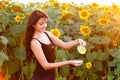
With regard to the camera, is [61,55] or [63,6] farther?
[63,6]

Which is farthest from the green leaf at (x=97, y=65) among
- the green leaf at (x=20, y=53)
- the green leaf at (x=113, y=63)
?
the green leaf at (x=20, y=53)

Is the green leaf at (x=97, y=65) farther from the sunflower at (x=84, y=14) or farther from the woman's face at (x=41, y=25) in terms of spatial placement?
the woman's face at (x=41, y=25)

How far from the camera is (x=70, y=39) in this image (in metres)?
5.06

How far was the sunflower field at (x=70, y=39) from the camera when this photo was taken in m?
5.02

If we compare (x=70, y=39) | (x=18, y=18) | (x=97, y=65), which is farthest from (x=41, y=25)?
(x=97, y=65)

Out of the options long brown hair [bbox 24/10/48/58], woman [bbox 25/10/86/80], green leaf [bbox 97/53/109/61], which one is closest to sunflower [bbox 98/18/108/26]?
green leaf [bbox 97/53/109/61]

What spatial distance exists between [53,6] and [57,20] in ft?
1.63

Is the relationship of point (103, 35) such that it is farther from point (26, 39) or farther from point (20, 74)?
point (26, 39)

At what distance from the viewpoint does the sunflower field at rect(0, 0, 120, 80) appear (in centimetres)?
502

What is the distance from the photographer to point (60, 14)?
204 inches

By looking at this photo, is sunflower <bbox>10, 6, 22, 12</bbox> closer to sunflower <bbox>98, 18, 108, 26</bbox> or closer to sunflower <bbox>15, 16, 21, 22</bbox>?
sunflower <bbox>15, 16, 21, 22</bbox>

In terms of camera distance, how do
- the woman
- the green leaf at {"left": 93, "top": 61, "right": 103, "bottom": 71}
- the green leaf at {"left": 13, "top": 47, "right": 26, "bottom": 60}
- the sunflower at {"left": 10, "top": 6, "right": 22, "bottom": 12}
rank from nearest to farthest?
the woman, the sunflower at {"left": 10, "top": 6, "right": 22, "bottom": 12}, the green leaf at {"left": 13, "top": 47, "right": 26, "bottom": 60}, the green leaf at {"left": 93, "top": 61, "right": 103, "bottom": 71}

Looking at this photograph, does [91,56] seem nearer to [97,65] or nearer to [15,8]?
[97,65]

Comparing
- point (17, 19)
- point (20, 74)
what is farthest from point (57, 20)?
point (20, 74)
